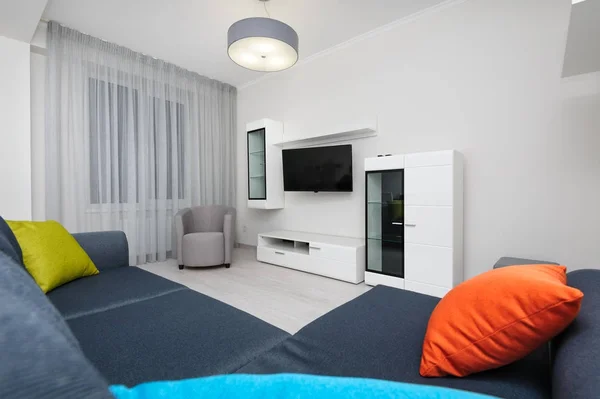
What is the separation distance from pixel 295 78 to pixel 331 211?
2018mm

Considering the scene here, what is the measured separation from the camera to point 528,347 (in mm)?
714

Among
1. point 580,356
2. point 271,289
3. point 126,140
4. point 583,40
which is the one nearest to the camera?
point 580,356

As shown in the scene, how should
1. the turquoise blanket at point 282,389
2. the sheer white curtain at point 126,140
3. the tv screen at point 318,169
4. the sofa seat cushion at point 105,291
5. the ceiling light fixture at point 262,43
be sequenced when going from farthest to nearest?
1. the tv screen at point 318,169
2. the sheer white curtain at point 126,140
3. the ceiling light fixture at point 262,43
4. the sofa seat cushion at point 105,291
5. the turquoise blanket at point 282,389

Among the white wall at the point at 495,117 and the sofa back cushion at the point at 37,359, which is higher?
the white wall at the point at 495,117

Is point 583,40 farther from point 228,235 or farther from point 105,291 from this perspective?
point 228,235

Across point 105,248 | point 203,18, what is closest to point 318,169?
point 203,18

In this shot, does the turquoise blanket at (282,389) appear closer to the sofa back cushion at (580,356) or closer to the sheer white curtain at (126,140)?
the sofa back cushion at (580,356)

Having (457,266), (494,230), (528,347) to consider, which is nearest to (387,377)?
(528,347)

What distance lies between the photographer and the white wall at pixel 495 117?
2.28 meters

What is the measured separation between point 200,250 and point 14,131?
2.20 metres

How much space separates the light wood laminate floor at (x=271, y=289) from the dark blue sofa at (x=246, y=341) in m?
0.96

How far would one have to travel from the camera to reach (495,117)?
2.59m

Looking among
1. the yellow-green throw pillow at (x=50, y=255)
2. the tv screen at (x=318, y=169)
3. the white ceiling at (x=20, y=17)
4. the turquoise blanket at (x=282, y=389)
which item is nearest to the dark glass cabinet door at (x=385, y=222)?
the tv screen at (x=318, y=169)

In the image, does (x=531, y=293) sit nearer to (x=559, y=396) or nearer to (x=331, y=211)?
(x=559, y=396)
